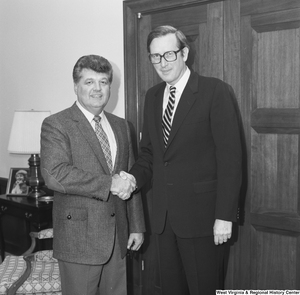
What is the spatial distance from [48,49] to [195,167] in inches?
91.0

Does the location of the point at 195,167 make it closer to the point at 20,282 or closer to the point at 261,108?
the point at 261,108

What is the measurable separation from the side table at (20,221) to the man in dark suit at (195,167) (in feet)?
4.86

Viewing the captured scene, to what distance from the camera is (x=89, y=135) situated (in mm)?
2322

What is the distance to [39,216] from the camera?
352 cm

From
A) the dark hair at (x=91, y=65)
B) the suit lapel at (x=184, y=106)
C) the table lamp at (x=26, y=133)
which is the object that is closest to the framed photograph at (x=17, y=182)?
the table lamp at (x=26, y=133)

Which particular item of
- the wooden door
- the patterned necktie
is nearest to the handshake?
the patterned necktie

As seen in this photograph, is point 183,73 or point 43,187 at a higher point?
point 183,73

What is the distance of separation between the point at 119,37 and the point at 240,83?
1069 millimetres

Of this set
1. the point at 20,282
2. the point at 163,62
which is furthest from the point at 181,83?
the point at 20,282

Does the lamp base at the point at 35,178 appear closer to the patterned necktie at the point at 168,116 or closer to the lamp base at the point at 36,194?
the lamp base at the point at 36,194

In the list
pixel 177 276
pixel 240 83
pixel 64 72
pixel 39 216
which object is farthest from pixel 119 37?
pixel 177 276

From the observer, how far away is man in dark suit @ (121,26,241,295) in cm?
217

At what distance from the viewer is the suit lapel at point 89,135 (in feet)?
7.59

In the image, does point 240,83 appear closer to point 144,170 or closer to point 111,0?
point 144,170
